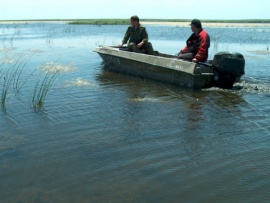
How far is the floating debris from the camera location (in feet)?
38.1

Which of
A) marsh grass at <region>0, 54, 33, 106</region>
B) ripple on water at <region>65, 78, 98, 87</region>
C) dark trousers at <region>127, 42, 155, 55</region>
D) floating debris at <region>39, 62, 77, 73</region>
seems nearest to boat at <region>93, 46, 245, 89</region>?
dark trousers at <region>127, 42, 155, 55</region>

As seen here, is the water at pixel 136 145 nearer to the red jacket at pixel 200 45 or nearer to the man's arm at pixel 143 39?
the red jacket at pixel 200 45

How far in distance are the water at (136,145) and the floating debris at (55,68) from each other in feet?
8.77

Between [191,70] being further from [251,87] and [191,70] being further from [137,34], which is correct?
[137,34]

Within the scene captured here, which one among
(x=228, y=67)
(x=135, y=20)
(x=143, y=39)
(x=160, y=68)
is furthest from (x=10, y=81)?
(x=228, y=67)

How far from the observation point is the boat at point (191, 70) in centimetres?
838

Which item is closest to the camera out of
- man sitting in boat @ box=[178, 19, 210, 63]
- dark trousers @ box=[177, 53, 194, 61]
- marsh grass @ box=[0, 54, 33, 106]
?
marsh grass @ box=[0, 54, 33, 106]

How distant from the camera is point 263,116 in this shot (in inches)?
253

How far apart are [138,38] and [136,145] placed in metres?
6.99

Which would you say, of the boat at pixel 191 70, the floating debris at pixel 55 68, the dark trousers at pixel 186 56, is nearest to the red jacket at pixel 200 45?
the dark trousers at pixel 186 56

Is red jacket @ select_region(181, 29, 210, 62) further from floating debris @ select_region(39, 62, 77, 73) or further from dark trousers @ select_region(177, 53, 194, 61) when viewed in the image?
floating debris @ select_region(39, 62, 77, 73)

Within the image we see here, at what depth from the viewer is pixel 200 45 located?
907 cm

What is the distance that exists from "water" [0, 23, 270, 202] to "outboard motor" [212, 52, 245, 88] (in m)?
0.33

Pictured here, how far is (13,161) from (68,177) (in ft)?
2.97
